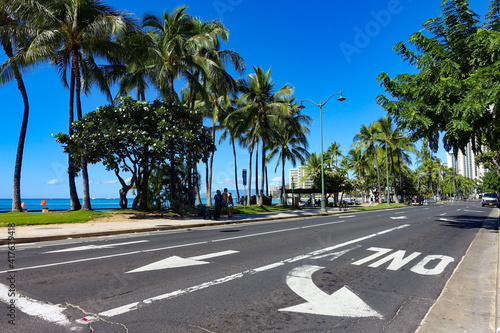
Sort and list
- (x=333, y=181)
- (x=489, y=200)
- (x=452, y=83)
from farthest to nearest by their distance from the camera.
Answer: (x=489, y=200) → (x=333, y=181) → (x=452, y=83)

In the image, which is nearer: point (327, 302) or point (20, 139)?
point (327, 302)

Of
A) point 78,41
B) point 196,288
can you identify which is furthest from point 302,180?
point 196,288

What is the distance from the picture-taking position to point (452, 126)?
10617 millimetres

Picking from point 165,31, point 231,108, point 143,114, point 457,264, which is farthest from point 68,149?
point 231,108

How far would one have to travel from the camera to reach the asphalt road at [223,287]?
3.62 metres

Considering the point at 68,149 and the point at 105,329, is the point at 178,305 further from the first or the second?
the point at 68,149

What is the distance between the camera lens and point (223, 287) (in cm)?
492

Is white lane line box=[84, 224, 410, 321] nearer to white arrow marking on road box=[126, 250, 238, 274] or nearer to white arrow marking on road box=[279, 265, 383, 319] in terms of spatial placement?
white arrow marking on road box=[279, 265, 383, 319]

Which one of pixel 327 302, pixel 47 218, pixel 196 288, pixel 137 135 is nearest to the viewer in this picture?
pixel 327 302

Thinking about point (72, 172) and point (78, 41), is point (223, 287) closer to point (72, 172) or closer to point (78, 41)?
point (72, 172)

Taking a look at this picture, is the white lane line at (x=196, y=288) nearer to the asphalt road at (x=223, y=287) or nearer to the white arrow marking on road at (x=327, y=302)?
the asphalt road at (x=223, y=287)

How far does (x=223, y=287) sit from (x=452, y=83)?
10524 mm

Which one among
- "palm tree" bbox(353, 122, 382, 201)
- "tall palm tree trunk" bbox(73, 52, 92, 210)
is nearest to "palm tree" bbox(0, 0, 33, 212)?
"tall palm tree trunk" bbox(73, 52, 92, 210)

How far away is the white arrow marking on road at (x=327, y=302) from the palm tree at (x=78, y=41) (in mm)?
16646
